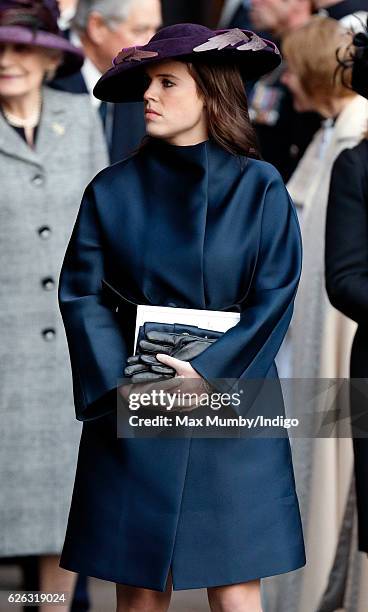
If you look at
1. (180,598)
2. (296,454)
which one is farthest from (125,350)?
(180,598)

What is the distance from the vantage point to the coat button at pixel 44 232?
498cm

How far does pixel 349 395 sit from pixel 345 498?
831mm

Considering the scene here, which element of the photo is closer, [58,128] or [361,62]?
[361,62]

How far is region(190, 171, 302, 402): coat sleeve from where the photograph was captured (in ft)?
11.0

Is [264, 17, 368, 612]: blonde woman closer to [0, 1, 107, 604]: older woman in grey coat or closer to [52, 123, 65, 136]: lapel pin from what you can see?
[0, 1, 107, 604]: older woman in grey coat

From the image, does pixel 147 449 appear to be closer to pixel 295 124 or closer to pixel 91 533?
pixel 91 533

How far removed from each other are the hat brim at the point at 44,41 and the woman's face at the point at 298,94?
898 mm

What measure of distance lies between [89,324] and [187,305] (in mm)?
236

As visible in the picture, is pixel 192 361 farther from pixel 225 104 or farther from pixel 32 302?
pixel 32 302

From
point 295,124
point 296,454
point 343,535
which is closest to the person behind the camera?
point 343,535

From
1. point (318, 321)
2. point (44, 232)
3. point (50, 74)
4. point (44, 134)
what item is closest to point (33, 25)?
point (50, 74)

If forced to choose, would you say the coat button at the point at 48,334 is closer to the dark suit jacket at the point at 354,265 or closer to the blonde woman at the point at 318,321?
the blonde woman at the point at 318,321

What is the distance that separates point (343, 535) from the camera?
4.86 metres

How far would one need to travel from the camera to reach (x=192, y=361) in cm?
333
